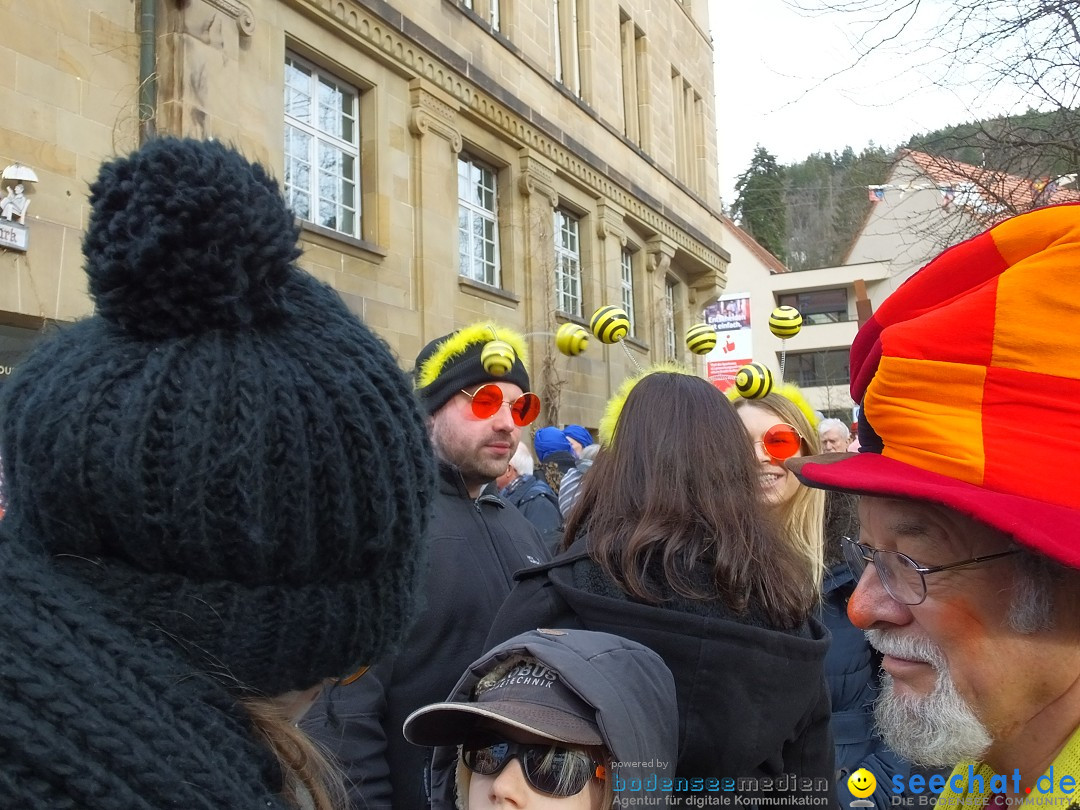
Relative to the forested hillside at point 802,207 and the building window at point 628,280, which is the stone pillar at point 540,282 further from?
the forested hillside at point 802,207

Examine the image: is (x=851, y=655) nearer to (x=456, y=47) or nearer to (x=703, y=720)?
(x=703, y=720)

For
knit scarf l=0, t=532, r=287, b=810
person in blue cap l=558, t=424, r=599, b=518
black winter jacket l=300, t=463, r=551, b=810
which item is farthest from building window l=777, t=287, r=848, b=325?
knit scarf l=0, t=532, r=287, b=810

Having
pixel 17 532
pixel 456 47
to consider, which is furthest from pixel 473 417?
pixel 456 47

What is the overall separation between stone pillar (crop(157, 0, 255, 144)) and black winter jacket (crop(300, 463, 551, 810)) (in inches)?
227

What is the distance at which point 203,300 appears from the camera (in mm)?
1050

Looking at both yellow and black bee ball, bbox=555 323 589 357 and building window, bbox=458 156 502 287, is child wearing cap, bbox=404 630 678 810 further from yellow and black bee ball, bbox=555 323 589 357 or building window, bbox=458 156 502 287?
building window, bbox=458 156 502 287

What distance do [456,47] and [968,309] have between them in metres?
11.7

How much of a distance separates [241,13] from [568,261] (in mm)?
7981

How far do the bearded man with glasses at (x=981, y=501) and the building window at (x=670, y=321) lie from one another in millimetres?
17707

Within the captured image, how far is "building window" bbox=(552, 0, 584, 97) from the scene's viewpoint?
15.7m

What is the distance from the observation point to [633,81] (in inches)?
721

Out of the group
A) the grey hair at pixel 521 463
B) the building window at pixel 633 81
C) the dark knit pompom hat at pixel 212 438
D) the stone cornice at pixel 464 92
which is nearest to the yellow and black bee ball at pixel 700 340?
the grey hair at pixel 521 463

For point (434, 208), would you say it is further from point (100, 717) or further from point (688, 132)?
point (688, 132)

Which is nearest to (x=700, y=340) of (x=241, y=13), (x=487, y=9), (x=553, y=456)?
(x=553, y=456)
